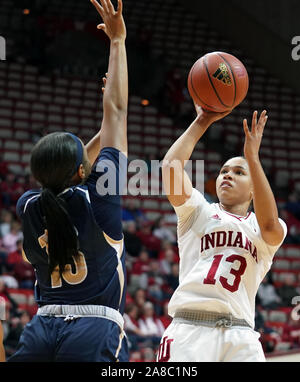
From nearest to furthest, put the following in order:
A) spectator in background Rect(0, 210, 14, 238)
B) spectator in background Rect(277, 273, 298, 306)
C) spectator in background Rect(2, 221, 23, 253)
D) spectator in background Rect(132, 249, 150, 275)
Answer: spectator in background Rect(2, 221, 23, 253) → spectator in background Rect(0, 210, 14, 238) → spectator in background Rect(132, 249, 150, 275) → spectator in background Rect(277, 273, 298, 306)

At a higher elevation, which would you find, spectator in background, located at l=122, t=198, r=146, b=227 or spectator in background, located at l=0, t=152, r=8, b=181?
spectator in background, located at l=0, t=152, r=8, b=181

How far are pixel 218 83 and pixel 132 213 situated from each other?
24.4 ft

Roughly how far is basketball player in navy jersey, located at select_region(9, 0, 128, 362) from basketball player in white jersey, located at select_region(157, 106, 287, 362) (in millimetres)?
927

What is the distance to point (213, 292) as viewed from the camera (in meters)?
3.34

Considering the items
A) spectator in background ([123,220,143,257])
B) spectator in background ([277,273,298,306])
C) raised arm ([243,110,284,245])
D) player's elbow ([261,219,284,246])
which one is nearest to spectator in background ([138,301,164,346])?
spectator in background ([123,220,143,257])

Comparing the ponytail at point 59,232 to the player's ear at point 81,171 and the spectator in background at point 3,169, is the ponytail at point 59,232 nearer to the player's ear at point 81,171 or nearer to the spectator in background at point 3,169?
the player's ear at point 81,171

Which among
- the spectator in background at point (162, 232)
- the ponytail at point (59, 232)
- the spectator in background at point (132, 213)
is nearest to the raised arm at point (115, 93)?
the ponytail at point (59, 232)

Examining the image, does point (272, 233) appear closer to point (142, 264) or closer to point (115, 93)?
point (115, 93)

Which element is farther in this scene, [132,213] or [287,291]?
[132,213]

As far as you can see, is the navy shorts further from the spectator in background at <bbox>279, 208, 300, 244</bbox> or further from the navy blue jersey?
the spectator in background at <bbox>279, 208, 300, 244</bbox>

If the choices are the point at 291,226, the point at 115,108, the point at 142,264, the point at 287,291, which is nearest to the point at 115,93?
the point at 115,108

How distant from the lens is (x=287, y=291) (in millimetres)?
10547

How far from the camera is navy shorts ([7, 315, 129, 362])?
2311 millimetres

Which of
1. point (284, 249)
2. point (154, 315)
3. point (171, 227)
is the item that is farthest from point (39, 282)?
point (284, 249)
